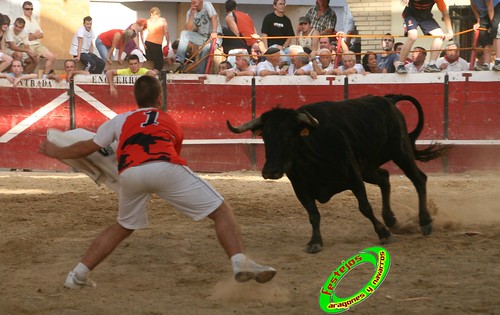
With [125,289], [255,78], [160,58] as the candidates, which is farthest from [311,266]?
[160,58]

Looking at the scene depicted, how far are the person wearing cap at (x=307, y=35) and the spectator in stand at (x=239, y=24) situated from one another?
0.60 metres

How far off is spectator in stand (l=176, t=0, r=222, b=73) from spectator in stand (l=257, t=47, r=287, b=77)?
760mm

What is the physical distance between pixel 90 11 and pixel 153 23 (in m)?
6.49

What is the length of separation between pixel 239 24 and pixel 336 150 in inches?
308

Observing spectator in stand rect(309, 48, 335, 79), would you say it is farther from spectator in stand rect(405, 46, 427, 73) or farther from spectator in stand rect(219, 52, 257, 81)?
spectator in stand rect(405, 46, 427, 73)

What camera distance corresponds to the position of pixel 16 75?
564 inches

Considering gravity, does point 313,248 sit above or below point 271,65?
below

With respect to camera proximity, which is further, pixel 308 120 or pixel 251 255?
pixel 251 255

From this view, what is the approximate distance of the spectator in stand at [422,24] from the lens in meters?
13.0

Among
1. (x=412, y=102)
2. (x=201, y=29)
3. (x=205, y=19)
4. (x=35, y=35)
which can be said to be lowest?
(x=412, y=102)

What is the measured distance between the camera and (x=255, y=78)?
13.8 meters

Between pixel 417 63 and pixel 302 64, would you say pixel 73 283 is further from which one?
pixel 417 63

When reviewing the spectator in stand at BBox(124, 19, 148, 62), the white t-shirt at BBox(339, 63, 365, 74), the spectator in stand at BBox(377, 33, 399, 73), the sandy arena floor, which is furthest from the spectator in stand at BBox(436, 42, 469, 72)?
the spectator in stand at BBox(124, 19, 148, 62)

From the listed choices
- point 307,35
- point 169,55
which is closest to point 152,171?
point 307,35
